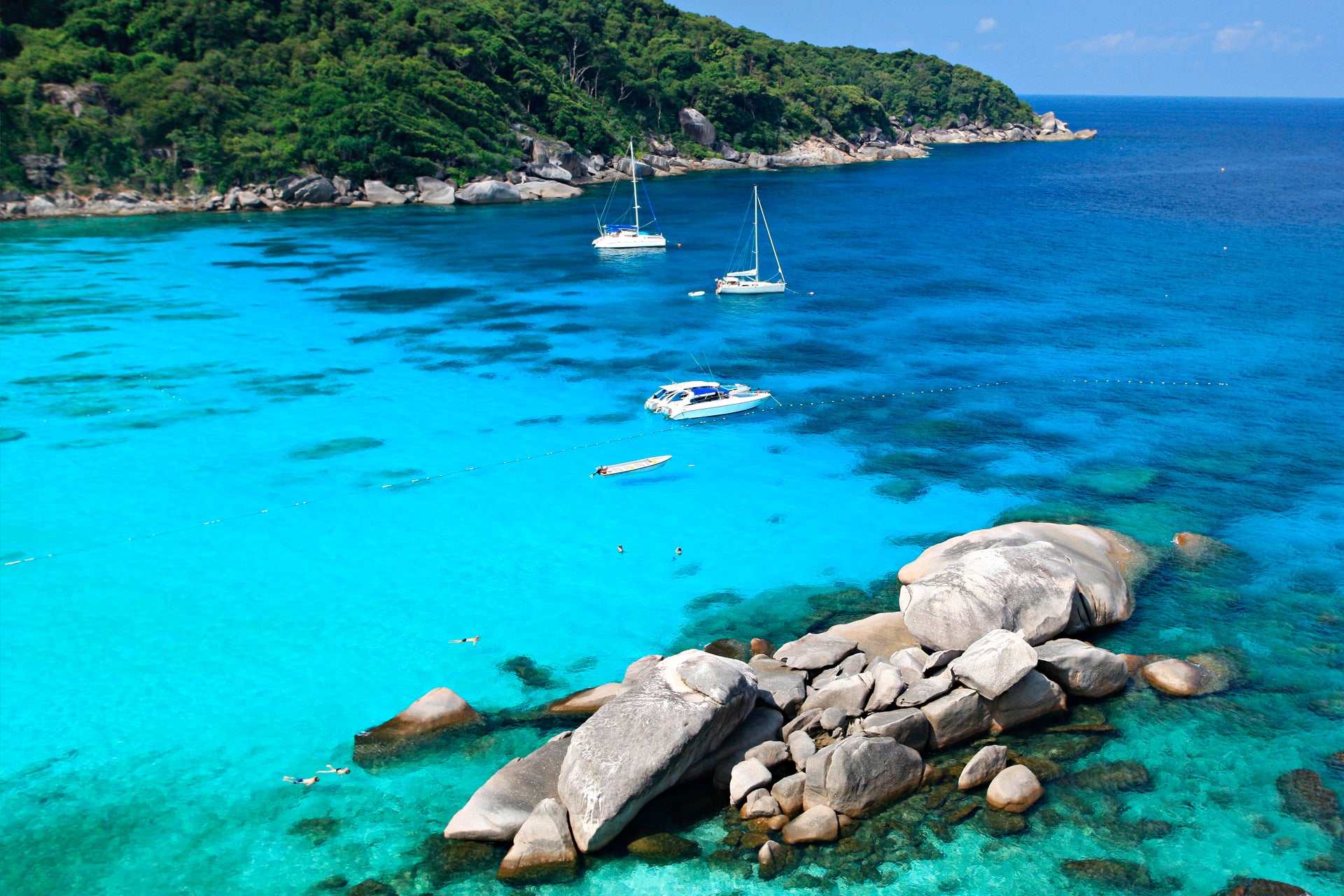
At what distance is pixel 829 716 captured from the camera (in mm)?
22328

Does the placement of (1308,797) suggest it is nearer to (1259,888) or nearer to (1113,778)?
(1259,888)

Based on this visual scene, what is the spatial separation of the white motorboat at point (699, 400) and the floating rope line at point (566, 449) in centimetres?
35

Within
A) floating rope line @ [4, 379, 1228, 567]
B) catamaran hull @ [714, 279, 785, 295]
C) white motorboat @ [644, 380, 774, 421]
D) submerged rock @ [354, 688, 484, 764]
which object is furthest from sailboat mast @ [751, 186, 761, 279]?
submerged rock @ [354, 688, 484, 764]

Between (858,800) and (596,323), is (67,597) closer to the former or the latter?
(858,800)

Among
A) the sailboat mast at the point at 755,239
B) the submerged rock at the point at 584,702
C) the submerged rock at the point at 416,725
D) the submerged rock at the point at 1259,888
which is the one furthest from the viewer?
the sailboat mast at the point at 755,239

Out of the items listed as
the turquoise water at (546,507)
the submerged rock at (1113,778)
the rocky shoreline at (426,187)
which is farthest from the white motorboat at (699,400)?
the rocky shoreline at (426,187)

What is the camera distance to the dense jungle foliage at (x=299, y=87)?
3971 inches

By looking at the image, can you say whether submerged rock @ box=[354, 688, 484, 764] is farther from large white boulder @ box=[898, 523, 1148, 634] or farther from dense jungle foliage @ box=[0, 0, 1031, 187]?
dense jungle foliage @ box=[0, 0, 1031, 187]

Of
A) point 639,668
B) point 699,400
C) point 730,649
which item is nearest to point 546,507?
point 699,400

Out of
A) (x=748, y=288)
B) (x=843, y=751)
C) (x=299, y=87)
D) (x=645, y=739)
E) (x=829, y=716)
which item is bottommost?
(x=829, y=716)

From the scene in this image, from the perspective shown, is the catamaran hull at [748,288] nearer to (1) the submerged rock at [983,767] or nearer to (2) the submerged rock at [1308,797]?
(1) the submerged rock at [983,767]

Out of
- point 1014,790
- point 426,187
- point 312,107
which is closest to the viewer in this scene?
point 1014,790

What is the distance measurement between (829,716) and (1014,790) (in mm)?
4349

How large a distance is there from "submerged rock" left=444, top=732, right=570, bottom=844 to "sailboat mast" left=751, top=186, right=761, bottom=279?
56.2 metres
